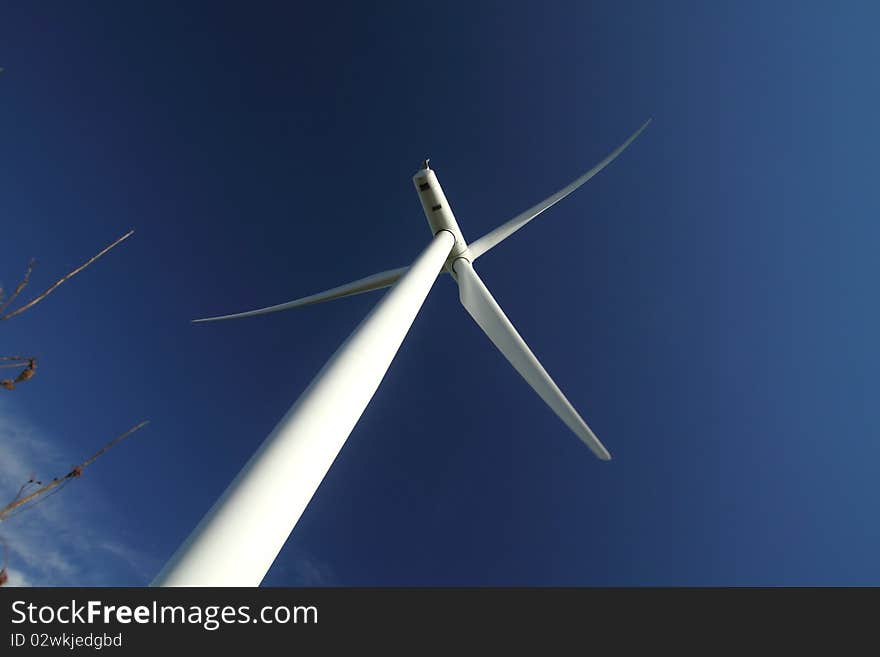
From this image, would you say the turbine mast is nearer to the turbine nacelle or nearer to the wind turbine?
the wind turbine

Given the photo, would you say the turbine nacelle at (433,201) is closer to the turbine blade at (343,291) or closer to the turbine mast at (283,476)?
the turbine blade at (343,291)

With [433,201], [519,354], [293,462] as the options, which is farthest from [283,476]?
[433,201]

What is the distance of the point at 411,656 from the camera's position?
4.49 m

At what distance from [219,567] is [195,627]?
417 mm

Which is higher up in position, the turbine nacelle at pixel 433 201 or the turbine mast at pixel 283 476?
the turbine nacelle at pixel 433 201

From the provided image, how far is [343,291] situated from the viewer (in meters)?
16.4

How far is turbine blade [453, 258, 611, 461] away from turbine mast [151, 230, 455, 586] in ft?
23.0

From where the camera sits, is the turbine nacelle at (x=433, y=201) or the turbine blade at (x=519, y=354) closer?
the turbine blade at (x=519, y=354)

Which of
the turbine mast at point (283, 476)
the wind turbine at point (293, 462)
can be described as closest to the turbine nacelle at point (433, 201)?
the wind turbine at point (293, 462)

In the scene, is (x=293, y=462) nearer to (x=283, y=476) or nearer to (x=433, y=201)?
(x=283, y=476)

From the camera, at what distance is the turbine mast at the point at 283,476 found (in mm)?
3916

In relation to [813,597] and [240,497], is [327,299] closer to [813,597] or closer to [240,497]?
[240,497]

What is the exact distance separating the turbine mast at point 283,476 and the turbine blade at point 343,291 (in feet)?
27.5

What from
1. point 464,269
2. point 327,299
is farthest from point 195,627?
point 327,299
